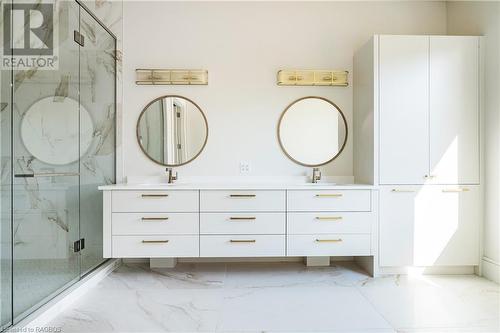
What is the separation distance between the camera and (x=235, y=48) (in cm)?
338

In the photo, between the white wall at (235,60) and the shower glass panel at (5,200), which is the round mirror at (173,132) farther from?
the shower glass panel at (5,200)

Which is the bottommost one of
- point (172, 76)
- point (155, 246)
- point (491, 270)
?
point (491, 270)

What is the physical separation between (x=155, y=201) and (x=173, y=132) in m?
0.86

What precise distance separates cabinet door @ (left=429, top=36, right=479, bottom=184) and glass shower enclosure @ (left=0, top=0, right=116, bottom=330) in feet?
10.0

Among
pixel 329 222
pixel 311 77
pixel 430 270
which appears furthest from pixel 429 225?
pixel 311 77

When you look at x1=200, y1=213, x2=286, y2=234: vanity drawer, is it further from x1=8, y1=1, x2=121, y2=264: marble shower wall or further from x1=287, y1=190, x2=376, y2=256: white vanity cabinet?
x1=8, y1=1, x2=121, y2=264: marble shower wall

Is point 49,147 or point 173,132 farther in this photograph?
point 173,132

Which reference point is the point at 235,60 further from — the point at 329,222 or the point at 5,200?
the point at 5,200

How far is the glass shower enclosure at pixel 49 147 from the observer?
6.29 ft

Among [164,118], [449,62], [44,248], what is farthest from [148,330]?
[449,62]

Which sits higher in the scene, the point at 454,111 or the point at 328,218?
the point at 454,111

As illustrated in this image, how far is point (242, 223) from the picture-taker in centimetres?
282

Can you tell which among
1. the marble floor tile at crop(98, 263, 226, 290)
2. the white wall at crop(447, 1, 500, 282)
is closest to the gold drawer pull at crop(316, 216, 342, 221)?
the marble floor tile at crop(98, 263, 226, 290)

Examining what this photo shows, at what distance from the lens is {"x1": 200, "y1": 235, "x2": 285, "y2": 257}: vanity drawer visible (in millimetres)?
2814
